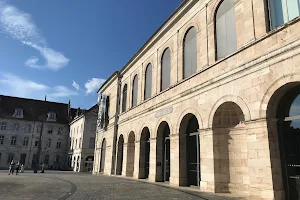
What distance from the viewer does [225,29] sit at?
12.2m

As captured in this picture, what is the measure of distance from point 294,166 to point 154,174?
995 centimetres

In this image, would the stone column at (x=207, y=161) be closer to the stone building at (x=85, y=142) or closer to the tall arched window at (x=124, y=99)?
the tall arched window at (x=124, y=99)

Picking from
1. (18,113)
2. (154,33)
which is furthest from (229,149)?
(18,113)

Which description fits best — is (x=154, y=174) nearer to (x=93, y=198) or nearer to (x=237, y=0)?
(x=93, y=198)

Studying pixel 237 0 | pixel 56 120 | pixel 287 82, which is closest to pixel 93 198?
pixel 287 82

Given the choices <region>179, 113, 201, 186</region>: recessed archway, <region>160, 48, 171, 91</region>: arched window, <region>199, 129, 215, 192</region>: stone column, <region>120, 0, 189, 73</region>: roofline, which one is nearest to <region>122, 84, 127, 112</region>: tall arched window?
<region>120, 0, 189, 73</region>: roofline

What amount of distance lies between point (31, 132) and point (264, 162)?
51.8 meters

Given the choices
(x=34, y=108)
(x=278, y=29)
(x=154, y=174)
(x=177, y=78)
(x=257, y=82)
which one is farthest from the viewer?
(x=34, y=108)

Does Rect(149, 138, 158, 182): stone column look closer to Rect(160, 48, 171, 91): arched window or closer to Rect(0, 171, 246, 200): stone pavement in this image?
Rect(0, 171, 246, 200): stone pavement

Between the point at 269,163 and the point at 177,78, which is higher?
the point at 177,78

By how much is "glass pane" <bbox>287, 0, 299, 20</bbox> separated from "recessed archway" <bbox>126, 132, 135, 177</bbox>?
15716 mm

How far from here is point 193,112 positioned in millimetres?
13461

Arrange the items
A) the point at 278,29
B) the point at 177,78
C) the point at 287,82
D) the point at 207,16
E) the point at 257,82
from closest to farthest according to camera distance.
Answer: the point at 287,82
the point at 278,29
the point at 257,82
the point at 207,16
the point at 177,78

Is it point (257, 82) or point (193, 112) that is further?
point (193, 112)
